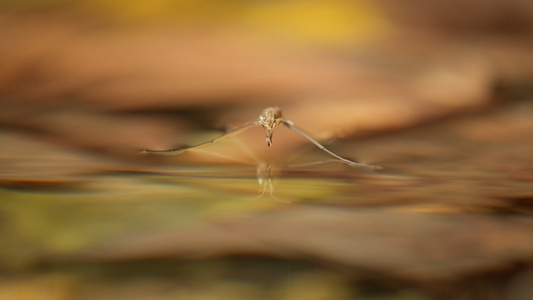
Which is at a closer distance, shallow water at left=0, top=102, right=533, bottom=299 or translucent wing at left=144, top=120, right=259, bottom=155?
shallow water at left=0, top=102, right=533, bottom=299

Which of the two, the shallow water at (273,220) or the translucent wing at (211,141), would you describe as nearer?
the shallow water at (273,220)

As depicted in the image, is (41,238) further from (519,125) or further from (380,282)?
(519,125)

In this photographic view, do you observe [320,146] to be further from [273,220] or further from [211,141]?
[273,220]

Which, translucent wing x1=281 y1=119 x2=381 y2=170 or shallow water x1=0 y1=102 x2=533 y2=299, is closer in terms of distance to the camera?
shallow water x1=0 y1=102 x2=533 y2=299

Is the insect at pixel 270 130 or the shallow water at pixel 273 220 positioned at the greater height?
the insect at pixel 270 130

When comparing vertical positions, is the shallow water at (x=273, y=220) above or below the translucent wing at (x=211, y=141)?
below

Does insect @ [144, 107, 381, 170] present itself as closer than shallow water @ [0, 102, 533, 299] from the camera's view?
No

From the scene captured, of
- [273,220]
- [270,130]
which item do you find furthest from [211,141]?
[273,220]

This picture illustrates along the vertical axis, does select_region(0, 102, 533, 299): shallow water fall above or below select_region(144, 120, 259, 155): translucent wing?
below

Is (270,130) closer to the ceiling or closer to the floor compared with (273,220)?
closer to the ceiling

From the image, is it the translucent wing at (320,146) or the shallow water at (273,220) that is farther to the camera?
the translucent wing at (320,146)

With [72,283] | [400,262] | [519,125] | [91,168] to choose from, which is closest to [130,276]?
[72,283]

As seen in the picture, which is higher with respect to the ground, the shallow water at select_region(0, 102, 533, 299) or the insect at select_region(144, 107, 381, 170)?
the insect at select_region(144, 107, 381, 170)
